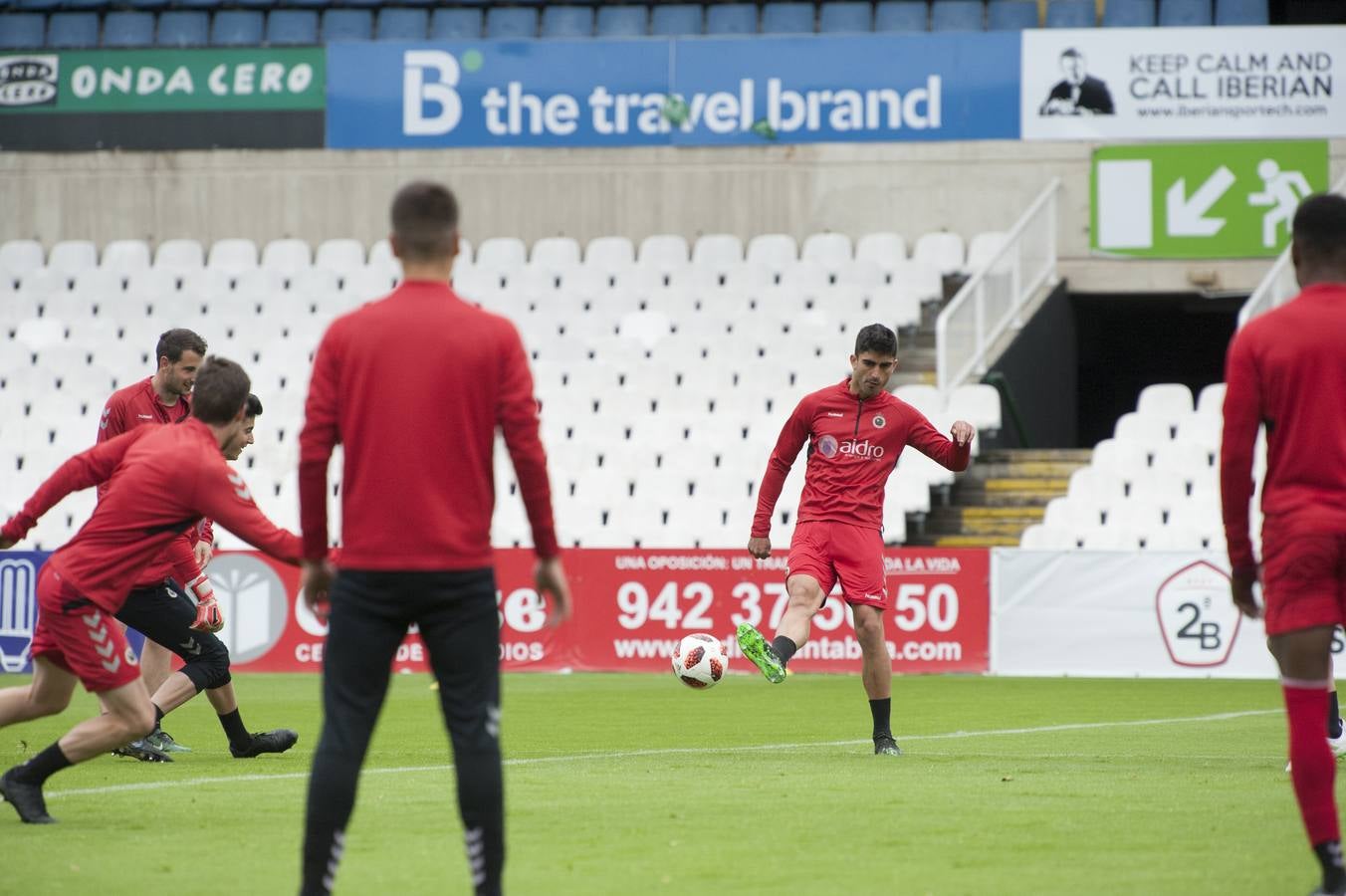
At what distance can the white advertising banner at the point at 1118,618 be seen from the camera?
59.9 feet

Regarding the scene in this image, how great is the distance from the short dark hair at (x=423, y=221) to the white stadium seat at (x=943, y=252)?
20.3 meters

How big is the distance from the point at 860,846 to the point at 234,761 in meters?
4.31

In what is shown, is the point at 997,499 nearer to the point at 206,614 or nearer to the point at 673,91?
the point at 673,91

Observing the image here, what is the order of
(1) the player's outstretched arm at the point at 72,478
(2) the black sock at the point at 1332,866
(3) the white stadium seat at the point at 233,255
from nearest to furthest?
(2) the black sock at the point at 1332,866 → (1) the player's outstretched arm at the point at 72,478 → (3) the white stadium seat at the point at 233,255

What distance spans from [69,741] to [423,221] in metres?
3.17

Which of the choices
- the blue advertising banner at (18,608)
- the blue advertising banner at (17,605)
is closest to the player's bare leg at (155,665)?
the blue advertising banner at (18,608)

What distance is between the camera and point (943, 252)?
1005 inches

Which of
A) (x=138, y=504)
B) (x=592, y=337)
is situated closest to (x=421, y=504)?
(x=138, y=504)

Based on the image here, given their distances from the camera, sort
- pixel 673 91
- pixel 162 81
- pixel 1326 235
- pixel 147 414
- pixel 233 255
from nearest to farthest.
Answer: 1. pixel 1326 235
2. pixel 147 414
3. pixel 673 91
4. pixel 233 255
5. pixel 162 81

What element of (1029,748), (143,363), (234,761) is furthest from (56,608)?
(143,363)

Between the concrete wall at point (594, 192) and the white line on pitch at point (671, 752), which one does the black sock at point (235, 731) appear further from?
the concrete wall at point (594, 192)

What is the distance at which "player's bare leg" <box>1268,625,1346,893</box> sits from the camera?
555 cm

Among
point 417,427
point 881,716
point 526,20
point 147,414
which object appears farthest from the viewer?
point 526,20

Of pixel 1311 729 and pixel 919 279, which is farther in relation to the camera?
pixel 919 279
